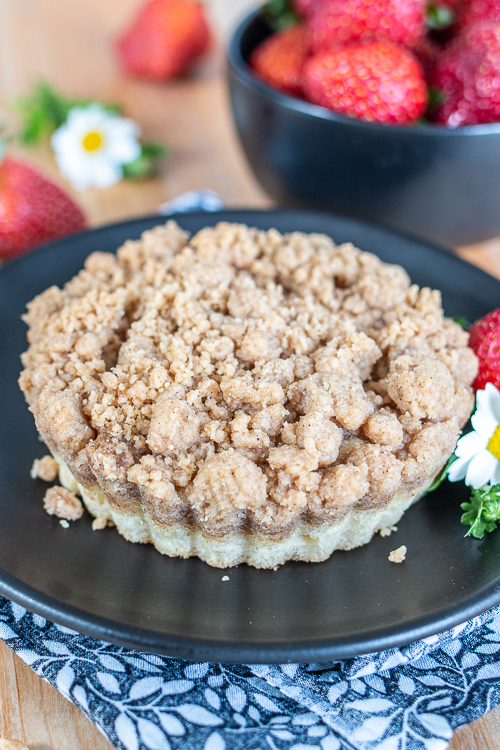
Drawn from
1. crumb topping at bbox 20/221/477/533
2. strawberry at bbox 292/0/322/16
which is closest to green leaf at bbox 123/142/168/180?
strawberry at bbox 292/0/322/16

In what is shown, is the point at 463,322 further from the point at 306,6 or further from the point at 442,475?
the point at 306,6

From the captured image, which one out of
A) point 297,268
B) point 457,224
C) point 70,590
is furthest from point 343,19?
point 70,590

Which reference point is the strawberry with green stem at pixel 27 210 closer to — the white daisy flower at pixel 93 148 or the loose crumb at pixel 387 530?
the white daisy flower at pixel 93 148

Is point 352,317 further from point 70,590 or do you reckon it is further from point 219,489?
point 70,590

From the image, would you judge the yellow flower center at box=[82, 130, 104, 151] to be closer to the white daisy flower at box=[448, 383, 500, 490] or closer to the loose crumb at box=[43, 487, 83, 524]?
the loose crumb at box=[43, 487, 83, 524]

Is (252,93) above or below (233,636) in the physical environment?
above

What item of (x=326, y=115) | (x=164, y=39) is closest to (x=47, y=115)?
(x=164, y=39)

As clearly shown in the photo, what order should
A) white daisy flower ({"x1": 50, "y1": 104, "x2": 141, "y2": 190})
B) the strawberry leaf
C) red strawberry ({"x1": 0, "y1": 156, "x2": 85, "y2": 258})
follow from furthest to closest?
white daisy flower ({"x1": 50, "y1": 104, "x2": 141, "y2": 190}) < red strawberry ({"x1": 0, "y1": 156, "x2": 85, "y2": 258}) < the strawberry leaf
